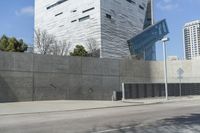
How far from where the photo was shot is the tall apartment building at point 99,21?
4149 inches

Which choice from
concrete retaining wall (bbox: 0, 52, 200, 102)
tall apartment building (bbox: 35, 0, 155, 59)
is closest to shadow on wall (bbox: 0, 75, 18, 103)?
concrete retaining wall (bbox: 0, 52, 200, 102)

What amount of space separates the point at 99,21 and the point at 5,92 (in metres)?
77.5

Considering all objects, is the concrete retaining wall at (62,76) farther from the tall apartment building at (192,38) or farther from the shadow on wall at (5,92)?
the tall apartment building at (192,38)

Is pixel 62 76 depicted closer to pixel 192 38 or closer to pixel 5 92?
pixel 5 92

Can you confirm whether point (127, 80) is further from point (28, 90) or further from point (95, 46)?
point (95, 46)

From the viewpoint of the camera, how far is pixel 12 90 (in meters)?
30.2

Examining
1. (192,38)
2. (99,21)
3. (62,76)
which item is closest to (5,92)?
(62,76)

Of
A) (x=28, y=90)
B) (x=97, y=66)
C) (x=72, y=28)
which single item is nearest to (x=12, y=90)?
(x=28, y=90)

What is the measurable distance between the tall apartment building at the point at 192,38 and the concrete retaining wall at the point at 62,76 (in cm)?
5349

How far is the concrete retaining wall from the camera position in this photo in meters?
30.3

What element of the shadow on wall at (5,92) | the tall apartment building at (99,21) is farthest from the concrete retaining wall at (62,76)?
the tall apartment building at (99,21)

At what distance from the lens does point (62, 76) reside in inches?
1334

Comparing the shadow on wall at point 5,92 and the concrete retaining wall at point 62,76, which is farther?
the concrete retaining wall at point 62,76

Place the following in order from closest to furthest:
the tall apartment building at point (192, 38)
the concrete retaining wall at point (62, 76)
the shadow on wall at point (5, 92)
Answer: the shadow on wall at point (5, 92), the concrete retaining wall at point (62, 76), the tall apartment building at point (192, 38)
